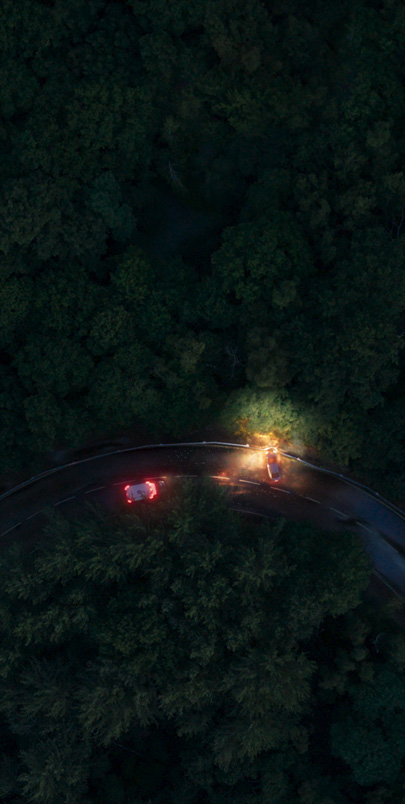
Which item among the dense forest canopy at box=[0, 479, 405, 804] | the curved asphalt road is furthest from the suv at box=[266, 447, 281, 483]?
the dense forest canopy at box=[0, 479, 405, 804]

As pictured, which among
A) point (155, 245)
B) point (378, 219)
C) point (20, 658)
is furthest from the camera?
point (155, 245)

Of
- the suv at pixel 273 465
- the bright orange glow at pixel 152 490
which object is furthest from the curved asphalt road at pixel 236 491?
the bright orange glow at pixel 152 490

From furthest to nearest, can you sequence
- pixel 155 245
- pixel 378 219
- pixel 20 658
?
pixel 155 245, pixel 378 219, pixel 20 658

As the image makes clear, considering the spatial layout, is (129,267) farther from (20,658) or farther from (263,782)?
(263,782)

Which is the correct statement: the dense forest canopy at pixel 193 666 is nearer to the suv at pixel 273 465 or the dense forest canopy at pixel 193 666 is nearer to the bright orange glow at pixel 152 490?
the bright orange glow at pixel 152 490

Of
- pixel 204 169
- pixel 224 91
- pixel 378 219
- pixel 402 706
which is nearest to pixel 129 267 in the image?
pixel 204 169

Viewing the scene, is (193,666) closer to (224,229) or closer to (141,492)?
(141,492)

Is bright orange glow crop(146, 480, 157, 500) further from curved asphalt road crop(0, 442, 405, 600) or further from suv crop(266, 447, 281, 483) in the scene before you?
suv crop(266, 447, 281, 483)
